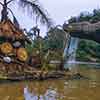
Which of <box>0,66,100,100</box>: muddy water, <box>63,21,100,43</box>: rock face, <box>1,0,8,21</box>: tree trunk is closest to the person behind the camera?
<box>63,21,100,43</box>: rock face

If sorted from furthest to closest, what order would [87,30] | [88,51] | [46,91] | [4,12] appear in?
[88,51] → [4,12] → [46,91] → [87,30]

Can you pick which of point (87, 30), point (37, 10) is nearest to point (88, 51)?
point (37, 10)

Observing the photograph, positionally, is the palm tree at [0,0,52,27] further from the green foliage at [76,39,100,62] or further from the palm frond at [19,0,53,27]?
the green foliage at [76,39,100,62]

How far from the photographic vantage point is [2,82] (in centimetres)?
1129

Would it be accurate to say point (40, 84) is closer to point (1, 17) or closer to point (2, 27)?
point (2, 27)

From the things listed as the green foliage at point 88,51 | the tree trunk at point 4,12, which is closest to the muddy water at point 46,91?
the tree trunk at point 4,12

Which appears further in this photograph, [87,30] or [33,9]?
[33,9]

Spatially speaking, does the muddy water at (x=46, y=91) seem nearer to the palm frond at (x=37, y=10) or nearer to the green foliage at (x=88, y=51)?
the palm frond at (x=37, y=10)

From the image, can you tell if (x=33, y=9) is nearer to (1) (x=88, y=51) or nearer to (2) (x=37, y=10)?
(2) (x=37, y=10)

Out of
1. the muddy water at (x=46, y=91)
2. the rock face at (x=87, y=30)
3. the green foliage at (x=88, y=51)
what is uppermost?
the green foliage at (x=88, y=51)

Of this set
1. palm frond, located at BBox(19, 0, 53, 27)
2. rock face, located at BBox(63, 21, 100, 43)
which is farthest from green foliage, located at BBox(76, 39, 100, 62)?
rock face, located at BBox(63, 21, 100, 43)

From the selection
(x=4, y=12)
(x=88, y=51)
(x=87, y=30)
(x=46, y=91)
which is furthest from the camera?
(x=88, y=51)

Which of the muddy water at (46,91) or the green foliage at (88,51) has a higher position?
the green foliage at (88,51)

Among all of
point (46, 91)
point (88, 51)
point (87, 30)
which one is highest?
point (88, 51)
